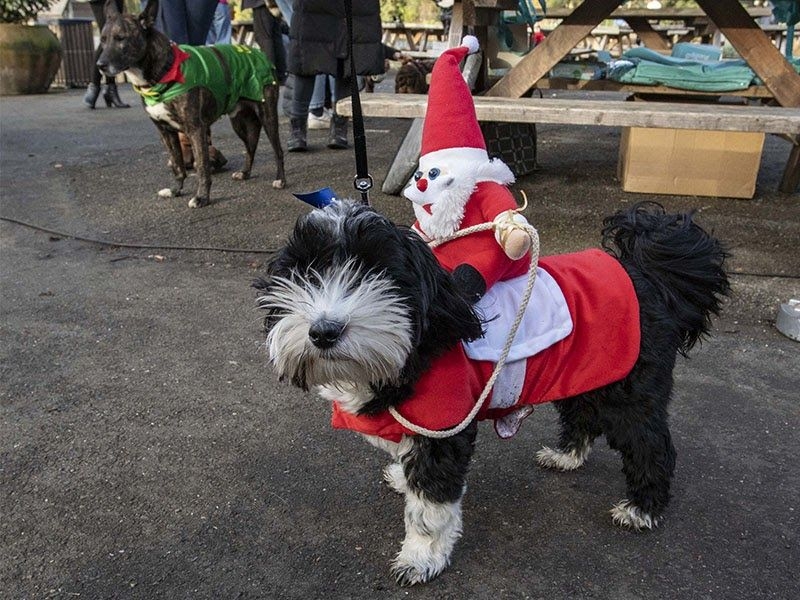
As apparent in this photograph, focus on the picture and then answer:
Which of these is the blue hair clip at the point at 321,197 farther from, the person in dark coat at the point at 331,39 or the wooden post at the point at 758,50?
the person in dark coat at the point at 331,39

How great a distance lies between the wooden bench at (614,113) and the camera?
4258 millimetres

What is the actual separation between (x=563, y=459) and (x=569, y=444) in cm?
7

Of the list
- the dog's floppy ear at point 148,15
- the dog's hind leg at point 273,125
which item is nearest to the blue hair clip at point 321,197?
the dog's floppy ear at point 148,15

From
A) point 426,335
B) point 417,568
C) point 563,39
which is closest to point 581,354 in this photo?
point 426,335

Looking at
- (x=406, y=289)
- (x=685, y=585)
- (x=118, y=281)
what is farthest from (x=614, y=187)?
(x=406, y=289)

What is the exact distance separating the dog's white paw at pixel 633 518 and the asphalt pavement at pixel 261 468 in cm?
4

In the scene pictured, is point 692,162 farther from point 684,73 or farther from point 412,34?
point 412,34

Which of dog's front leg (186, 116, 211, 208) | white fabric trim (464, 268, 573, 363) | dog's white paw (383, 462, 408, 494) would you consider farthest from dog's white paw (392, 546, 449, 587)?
dog's front leg (186, 116, 211, 208)

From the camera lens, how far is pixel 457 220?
2.49m

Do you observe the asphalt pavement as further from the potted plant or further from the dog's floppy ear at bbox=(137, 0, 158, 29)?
the potted plant

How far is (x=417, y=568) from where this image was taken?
224cm

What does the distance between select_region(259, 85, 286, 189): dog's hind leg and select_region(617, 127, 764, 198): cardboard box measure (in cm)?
303

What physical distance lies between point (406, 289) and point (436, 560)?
3.14ft

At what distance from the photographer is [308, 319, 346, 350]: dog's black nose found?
1.70 meters
